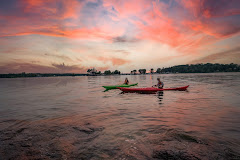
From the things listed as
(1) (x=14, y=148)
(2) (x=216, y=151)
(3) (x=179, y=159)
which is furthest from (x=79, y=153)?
(2) (x=216, y=151)

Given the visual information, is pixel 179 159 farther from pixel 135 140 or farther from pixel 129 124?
pixel 129 124

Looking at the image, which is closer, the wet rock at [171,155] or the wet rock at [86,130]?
the wet rock at [171,155]

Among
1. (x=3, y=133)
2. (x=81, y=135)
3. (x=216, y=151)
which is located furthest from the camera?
(x=3, y=133)

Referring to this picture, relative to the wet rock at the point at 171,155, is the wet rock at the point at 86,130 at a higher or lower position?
lower

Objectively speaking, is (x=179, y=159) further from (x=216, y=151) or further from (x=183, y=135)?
(x=183, y=135)

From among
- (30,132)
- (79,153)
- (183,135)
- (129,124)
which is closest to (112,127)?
(129,124)

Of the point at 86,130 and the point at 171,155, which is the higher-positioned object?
the point at 171,155

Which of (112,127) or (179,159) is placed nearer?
(179,159)

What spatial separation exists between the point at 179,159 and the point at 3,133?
9805mm

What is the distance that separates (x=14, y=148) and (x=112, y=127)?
201 inches

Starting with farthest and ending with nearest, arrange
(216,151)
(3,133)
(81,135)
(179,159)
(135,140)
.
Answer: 1. (3,133)
2. (81,135)
3. (135,140)
4. (216,151)
5. (179,159)

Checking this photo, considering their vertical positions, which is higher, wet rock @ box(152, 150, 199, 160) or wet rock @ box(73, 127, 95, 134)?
wet rock @ box(152, 150, 199, 160)

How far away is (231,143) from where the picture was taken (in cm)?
617

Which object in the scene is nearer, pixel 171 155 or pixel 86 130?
pixel 171 155
